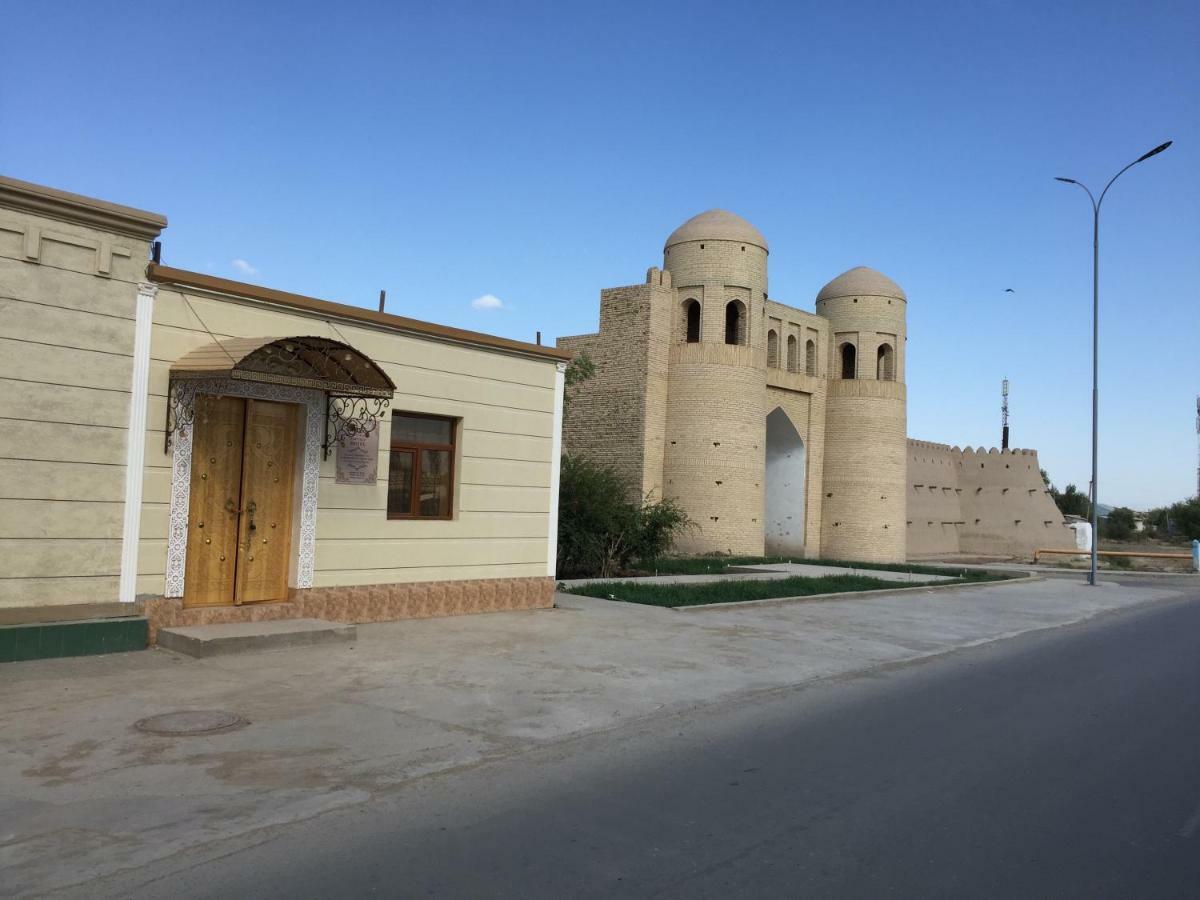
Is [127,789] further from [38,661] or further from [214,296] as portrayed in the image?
[214,296]

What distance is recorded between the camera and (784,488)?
41094 mm

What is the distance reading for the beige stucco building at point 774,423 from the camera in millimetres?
33375

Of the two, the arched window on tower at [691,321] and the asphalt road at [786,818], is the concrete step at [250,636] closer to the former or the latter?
the asphalt road at [786,818]

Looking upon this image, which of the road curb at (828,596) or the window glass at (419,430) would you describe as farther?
the road curb at (828,596)

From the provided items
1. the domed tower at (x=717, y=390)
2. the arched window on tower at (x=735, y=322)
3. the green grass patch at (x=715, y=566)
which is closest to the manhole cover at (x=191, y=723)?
the green grass patch at (x=715, y=566)

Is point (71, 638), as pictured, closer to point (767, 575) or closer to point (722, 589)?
point (722, 589)

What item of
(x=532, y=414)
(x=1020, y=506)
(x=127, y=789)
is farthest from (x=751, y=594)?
(x=1020, y=506)

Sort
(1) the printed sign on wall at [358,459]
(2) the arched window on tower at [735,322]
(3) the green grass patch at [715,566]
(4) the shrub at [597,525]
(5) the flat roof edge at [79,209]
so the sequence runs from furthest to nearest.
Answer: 1. (2) the arched window on tower at [735,322]
2. (3) the green grass patch at [715,566]
3. (4) the shrub at [597,525]
4. (1) the printed sign on wall at [358,459]
5. (5) the flat roof edge at [79,209]

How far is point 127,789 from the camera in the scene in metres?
5.66

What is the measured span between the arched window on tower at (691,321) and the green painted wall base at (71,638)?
26384mm

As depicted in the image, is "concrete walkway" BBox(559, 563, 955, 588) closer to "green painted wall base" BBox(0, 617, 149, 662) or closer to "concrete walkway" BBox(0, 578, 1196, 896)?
"concrete walkway" BBox(0, 578, 1196, 896)

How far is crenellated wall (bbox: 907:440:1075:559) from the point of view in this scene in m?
50.2

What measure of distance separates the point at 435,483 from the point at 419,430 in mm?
787

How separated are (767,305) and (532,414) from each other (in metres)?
24.5
